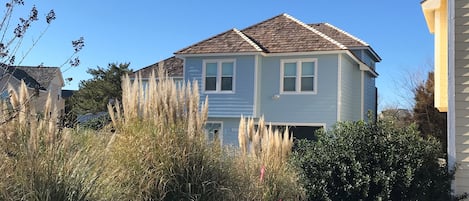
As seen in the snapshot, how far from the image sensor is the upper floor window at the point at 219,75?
18078 millimetres

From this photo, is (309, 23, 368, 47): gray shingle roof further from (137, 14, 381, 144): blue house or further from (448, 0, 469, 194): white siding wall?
(448, 0, 469, 194): white siding wall

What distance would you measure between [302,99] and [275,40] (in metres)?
2.75

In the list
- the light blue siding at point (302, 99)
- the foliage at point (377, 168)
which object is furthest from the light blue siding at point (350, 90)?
the foliage at point (377, 168)

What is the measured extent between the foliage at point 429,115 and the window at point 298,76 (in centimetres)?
425

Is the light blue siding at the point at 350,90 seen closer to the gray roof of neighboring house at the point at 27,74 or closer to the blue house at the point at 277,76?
the blue house at the point at 277,76

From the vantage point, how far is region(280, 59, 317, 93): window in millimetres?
17297

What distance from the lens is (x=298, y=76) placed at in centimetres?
1755

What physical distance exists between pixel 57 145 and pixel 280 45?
48.4 feet

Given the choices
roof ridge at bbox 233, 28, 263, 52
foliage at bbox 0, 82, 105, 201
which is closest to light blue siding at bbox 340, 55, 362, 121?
roof ridge at bbox 233, 28, 263, 52

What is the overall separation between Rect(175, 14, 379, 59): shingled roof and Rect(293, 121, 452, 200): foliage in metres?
10.9

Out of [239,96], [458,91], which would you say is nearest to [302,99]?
[239,96]

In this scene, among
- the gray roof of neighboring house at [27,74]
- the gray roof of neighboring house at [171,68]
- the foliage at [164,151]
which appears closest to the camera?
the gray roof of neighboring house at [27,74]

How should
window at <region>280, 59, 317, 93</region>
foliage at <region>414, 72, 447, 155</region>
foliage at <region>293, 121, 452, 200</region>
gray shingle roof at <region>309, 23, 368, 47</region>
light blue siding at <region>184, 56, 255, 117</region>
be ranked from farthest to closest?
gray shingle roof at <region>309, 23, 368, 47</region> < light blue siding at <region>184, 56, 255, 117</region> < window at <region>280, 59, 317, 93</region> < foliage at <region>414, 72, 447, 155</region> < foliage at <region>293, 121, 452, 200</region>

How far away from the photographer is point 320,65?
17.1 m
